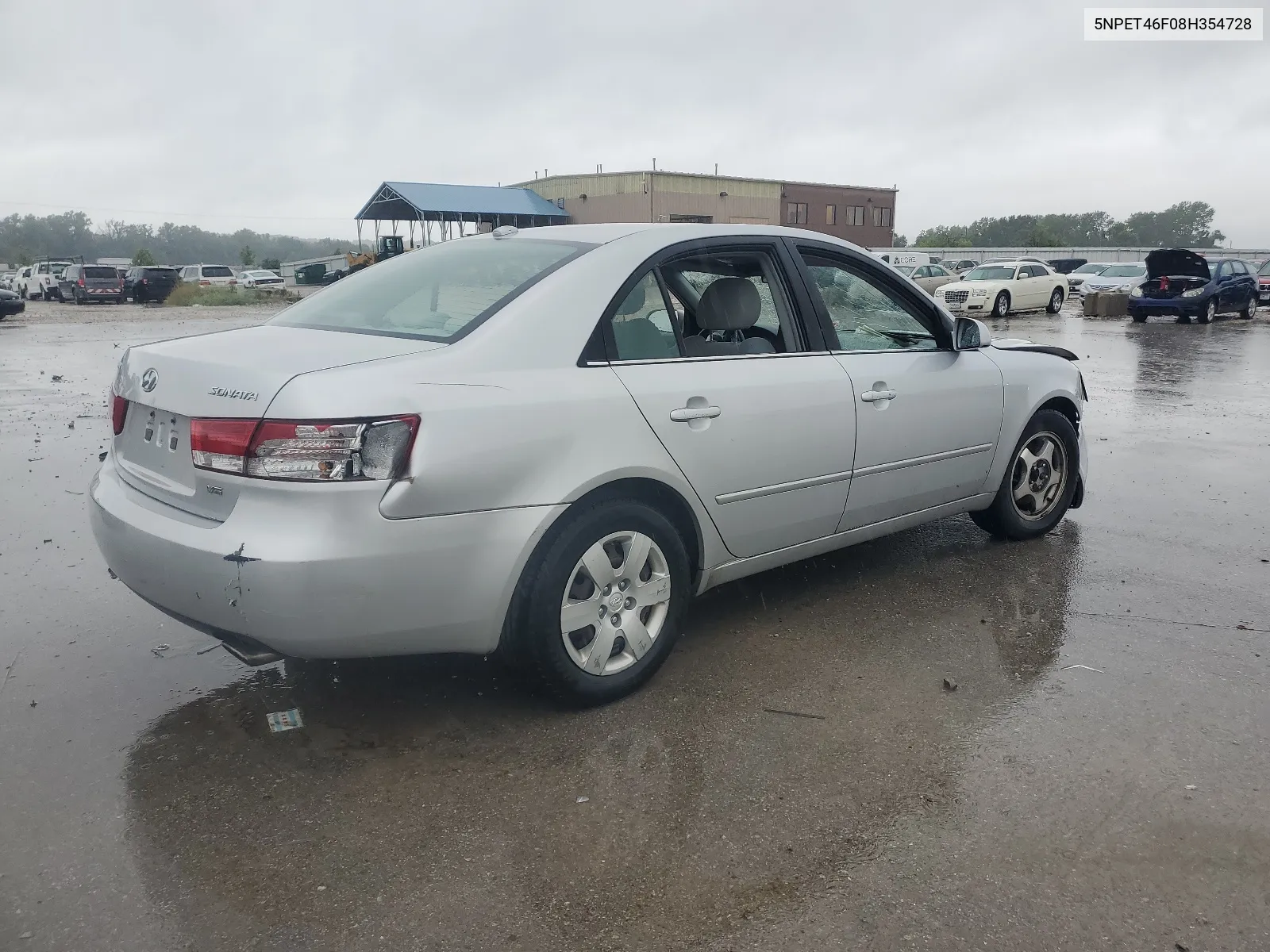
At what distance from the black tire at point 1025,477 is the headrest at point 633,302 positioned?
2.46 m

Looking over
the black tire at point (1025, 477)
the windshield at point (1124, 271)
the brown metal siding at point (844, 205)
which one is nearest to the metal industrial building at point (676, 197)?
the brown metal siding at point (844, 205)

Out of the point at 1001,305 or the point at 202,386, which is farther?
the point at 1001,305

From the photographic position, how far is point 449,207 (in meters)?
41.2

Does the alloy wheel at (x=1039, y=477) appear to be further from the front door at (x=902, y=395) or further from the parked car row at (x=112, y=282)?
the parked car row at (x=112, y=282)

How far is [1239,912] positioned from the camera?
251 centimetres

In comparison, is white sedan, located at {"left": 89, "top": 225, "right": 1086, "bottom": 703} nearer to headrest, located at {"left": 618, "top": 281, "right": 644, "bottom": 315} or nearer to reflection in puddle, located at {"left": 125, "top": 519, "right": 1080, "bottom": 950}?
headrest, located at {"left": 618, "top": 281, "right": 644, "bottom": 315}

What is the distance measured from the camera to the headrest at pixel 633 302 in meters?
3.74

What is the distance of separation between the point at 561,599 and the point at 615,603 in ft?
0.91

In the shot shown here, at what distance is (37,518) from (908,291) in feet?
16.9

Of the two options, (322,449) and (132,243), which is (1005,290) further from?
(132,243)

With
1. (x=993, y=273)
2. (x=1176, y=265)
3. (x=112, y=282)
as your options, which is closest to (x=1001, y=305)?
(x=993, y=273)

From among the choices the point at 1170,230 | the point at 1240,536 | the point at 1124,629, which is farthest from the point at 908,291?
the point at 1170,230

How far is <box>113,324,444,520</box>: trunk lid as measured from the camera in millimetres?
3084

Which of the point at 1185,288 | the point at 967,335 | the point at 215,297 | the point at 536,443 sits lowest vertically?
the point at 215,297
